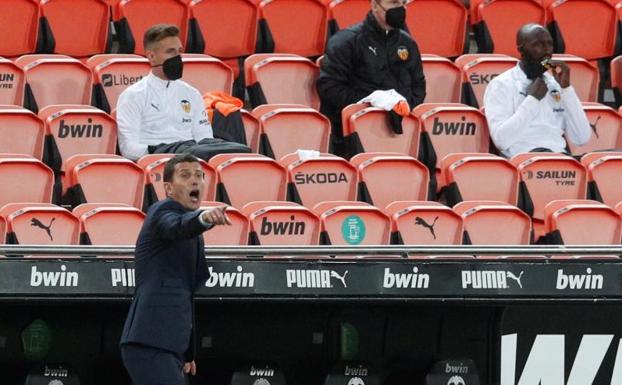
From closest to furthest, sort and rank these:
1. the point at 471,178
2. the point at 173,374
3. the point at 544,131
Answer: the point at 173,374
the point at 471,178
the point at 544,131

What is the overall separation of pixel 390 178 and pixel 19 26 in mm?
2485

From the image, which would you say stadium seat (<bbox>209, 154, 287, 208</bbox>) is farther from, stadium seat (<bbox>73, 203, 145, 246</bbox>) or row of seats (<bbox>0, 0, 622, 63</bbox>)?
row of seats (<bbox>0, 0, 622, 63</bbox>)

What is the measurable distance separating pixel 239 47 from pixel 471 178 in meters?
2.04

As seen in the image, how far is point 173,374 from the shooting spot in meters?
7.36

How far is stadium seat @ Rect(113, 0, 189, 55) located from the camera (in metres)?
10.5

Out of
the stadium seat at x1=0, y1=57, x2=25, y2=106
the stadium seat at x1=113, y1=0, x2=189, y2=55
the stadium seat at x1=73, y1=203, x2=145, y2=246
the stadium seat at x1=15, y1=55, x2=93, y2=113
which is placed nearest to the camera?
the stadium seat at x1=73, y1=203, x2=145, y2=246

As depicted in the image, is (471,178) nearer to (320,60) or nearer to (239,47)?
(320,60)

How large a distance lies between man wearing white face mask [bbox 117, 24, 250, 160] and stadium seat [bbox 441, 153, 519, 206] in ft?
3.62

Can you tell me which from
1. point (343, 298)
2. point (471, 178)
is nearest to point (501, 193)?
point (471, 178)

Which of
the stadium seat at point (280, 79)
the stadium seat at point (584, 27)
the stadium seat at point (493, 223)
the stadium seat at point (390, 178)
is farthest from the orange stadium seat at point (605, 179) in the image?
the stadium seat at point (584, 27)

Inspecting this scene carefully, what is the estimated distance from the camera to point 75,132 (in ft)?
30.3

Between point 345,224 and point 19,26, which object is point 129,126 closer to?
point 345,224

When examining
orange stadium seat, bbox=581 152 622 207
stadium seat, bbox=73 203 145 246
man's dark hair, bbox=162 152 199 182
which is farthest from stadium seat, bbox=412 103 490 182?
man's dark hair, bbox=162 152 199 182

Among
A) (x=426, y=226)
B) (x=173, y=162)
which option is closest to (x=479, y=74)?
(x=426, y=226)
